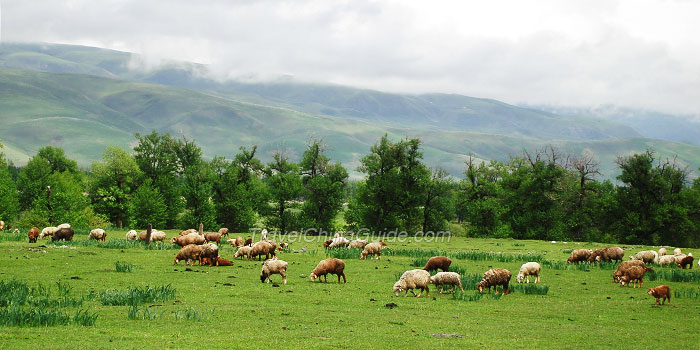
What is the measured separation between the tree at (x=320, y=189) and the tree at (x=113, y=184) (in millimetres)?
25203

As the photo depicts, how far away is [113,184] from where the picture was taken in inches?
2963

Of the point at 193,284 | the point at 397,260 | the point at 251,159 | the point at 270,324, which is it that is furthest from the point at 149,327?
the point at 251,159

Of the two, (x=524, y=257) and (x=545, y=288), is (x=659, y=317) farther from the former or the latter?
(x=524, y=257)

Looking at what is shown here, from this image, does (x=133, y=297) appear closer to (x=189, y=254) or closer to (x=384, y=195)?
(x=189, y=254)

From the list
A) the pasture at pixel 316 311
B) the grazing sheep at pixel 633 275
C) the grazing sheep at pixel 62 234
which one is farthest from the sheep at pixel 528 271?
the grazing sheep at pixel 62 234

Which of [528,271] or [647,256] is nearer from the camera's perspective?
[528,271]

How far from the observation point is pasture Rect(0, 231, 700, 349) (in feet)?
42.4

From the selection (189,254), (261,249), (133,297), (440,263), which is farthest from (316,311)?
(261,249)

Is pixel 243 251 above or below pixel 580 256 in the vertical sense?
below

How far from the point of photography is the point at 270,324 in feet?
48.9

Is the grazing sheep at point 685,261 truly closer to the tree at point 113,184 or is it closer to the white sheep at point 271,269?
the white sheep at point 271,269

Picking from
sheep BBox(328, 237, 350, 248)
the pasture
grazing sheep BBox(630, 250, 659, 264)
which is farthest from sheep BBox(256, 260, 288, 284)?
grazing sheep BBox(630, 250, 659, 264)

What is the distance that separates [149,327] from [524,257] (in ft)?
95.9

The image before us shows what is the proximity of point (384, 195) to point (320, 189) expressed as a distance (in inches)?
381
